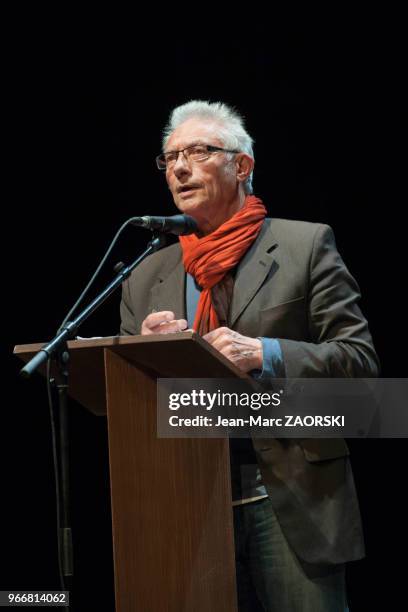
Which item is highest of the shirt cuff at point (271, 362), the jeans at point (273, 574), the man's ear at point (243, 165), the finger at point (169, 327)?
the man's ear at point (243, 165)

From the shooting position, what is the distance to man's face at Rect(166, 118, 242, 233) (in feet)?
8.45

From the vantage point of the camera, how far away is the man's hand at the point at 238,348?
189cm

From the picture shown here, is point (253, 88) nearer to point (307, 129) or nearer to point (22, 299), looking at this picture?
point (307, 129)

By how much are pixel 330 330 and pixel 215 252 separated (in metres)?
0.45

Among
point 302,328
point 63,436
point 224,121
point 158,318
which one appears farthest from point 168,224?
point 224,121

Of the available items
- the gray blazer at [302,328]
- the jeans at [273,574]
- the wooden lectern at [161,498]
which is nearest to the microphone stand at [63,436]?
the wooden lectern at [161,498]

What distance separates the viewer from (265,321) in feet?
7.37

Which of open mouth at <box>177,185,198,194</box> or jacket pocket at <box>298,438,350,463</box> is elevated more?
open mouth at <box>177,185,198,194</box>

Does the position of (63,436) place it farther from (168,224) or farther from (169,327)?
(168,224)

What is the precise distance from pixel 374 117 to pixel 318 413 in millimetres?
1539

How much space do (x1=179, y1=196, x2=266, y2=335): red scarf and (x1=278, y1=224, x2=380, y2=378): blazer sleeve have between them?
0.23 m

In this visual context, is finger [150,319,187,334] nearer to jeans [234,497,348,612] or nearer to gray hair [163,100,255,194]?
jeans [234,497,348,612]

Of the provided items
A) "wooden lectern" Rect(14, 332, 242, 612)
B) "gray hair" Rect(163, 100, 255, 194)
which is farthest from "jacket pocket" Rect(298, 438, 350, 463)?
"gray hair" Rect(163, 100, 255, 194)

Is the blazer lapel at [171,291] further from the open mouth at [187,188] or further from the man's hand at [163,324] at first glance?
the man's hand at [163,324]
